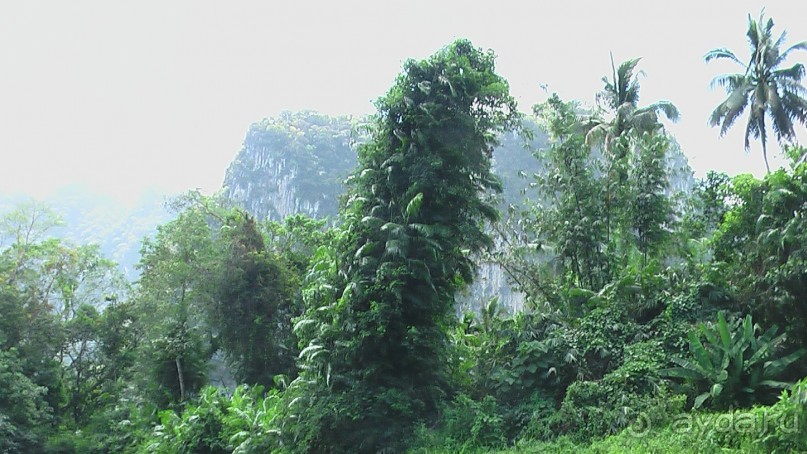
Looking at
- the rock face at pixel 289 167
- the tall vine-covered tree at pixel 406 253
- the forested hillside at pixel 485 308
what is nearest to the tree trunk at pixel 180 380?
the forested hillside at pixel 485 308

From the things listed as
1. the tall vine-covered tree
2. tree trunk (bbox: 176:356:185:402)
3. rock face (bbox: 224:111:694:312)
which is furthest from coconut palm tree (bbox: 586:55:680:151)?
rock face (bbox: 224:111:694:312)

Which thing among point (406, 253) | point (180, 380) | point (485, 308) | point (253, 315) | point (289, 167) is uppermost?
point (289, 167)

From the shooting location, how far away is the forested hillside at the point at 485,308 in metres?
9.51

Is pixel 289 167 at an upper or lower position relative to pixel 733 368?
upper

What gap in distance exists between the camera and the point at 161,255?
21766 millimetres

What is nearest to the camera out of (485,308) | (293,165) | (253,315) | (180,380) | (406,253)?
(406,253)

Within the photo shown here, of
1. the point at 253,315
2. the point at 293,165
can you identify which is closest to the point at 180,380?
the point at 253,315

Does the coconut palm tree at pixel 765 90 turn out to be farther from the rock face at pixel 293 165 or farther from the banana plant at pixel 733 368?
the rock face at pixel 293 165

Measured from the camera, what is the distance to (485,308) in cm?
1511

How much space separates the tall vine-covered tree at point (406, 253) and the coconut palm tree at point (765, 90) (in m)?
11.2

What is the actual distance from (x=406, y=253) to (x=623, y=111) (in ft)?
34.6

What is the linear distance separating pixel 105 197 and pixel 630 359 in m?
97.5

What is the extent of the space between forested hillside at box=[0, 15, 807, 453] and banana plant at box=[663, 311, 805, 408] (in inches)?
1.3

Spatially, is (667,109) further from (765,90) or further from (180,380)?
(180,380)
